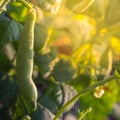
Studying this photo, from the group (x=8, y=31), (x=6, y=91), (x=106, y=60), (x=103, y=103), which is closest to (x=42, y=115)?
(x=6, y=91)

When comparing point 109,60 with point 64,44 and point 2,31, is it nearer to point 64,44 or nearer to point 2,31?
point 64,44

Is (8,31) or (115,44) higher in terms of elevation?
(8,31)

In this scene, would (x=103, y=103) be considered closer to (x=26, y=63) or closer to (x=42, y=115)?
(x=42, y=115)

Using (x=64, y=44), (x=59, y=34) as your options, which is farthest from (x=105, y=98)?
(x=64, y=44)

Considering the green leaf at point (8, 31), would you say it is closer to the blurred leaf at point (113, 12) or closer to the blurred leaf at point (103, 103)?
the blurred leaf at point (103, 103)

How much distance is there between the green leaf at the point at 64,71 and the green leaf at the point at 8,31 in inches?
15.9

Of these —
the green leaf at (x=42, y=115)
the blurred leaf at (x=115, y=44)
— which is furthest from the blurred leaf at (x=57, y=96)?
the blurred leaf at (x=115, y=44)

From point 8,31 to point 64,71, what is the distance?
46 cm

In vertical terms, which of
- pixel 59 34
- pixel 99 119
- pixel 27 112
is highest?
pixel 27 112

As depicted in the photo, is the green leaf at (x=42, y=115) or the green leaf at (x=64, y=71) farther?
the green leaf at (x=64, y=71)

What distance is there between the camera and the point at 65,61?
5.42 feet

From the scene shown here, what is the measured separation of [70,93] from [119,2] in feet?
1.56

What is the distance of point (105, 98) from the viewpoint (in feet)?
5.82

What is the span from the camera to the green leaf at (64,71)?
158cm
